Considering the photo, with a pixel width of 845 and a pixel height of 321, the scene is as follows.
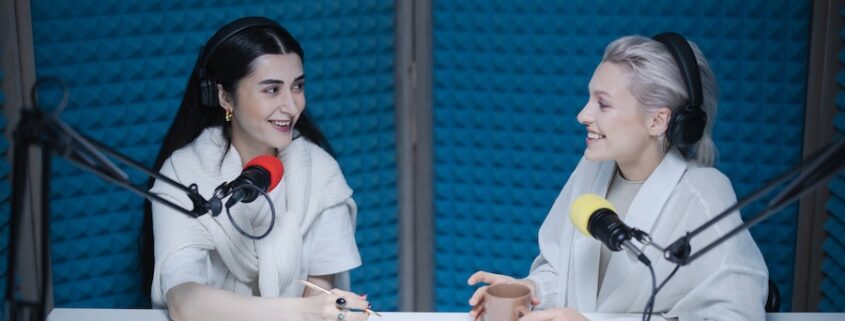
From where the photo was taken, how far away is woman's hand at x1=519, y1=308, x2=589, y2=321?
1889 millimetres

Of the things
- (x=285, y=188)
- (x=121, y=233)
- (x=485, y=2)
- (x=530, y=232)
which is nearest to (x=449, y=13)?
(x=485, y=2)

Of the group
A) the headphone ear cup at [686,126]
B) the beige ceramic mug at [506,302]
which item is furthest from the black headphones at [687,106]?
the beige ceramic mug at [506,302]

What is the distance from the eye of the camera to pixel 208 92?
7.52 ft

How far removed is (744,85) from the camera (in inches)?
115

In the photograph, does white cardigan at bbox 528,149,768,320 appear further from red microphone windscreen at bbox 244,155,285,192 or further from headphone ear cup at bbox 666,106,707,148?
red microphone windscreen at bbox 244,155,285,192

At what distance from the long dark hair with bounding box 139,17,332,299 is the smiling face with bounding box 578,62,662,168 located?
0.73 metres

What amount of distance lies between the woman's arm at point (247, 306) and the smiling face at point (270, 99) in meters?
0.43

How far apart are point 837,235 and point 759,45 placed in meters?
0.58

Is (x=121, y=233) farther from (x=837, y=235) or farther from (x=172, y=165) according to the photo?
(x=837, y=235)

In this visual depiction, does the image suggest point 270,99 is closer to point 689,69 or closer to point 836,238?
point 689,69

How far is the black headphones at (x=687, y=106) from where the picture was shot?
206 cm

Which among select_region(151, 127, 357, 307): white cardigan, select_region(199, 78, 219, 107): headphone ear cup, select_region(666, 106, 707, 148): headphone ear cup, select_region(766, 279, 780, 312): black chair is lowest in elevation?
select_region(766, 279, 780, 312): black chair

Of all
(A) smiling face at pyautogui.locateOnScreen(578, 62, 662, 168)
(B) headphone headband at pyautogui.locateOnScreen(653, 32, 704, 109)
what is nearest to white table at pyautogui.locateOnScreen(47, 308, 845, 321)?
(A) smiling face at pyautogui.locateOnScreen(578, 62, 662, 168)

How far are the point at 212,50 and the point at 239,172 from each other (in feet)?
0.99
